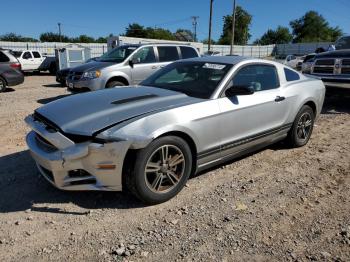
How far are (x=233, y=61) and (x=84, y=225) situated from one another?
2876 mm

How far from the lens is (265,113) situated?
4914mm

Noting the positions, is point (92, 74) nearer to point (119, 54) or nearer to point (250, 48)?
point (119, 54)

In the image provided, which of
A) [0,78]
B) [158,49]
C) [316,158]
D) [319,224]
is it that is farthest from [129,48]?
[319,224]

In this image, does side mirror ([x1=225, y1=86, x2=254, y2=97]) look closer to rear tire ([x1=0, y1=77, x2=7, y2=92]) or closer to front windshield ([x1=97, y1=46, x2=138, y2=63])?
front windshield ([x1=97, y1=46, x2=138, y2=63])

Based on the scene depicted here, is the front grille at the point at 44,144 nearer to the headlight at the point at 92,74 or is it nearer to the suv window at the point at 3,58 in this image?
the headlight at the point at 92,74

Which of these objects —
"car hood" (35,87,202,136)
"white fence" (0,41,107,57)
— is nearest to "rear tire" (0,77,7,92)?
"car hood" (35,87,202,136)

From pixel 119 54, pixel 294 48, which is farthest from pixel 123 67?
pixel 294 48

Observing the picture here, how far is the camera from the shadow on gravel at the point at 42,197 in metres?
3.76

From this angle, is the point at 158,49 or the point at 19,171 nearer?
the point at 19,171

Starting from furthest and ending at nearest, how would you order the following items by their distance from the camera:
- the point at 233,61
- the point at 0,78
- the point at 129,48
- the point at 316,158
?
the point at 0,78 → the point at 129,48 → the point at 316,158 → the point at 233,61

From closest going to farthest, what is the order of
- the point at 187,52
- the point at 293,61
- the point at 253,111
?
the point at 253,111 → the point at 187,52 → the point at 293,61

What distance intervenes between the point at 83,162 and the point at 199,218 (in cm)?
127

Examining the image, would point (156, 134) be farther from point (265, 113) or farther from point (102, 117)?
point (265, 113)

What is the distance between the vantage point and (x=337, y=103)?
33.7ft
